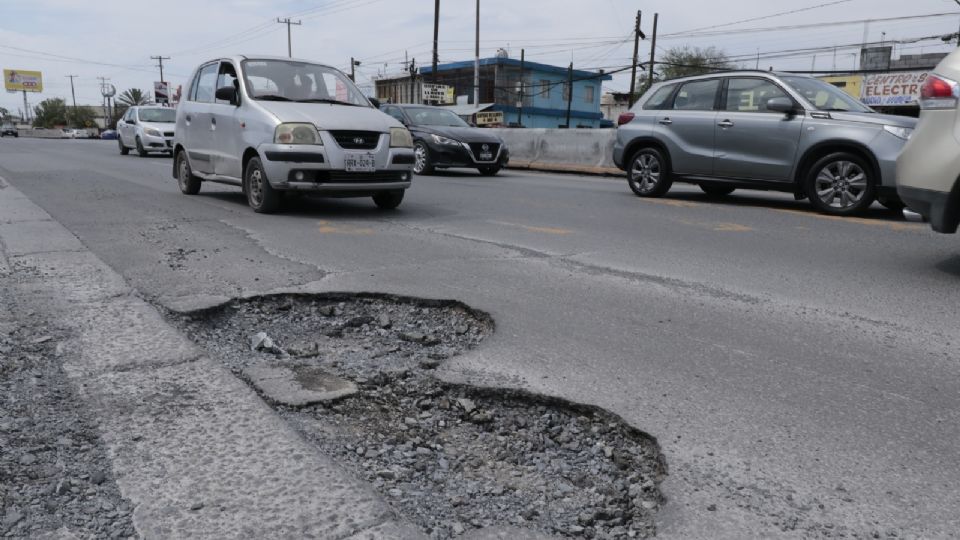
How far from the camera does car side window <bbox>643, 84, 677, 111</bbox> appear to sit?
10.4 metres

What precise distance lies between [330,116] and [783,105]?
17.4 ft

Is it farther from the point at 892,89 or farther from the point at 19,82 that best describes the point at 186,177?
the point at 19,82

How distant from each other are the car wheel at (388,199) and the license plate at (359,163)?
76 cm

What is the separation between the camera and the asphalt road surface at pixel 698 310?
7.48 feet

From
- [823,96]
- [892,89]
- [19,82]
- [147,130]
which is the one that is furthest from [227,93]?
[19,82]

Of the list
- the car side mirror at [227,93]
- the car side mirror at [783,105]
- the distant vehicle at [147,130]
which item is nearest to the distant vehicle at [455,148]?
the car side mirror at [227,93]

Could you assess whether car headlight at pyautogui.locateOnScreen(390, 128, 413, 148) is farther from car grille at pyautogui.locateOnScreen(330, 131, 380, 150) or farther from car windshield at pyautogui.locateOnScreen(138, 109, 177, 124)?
car windshield at pyautogui.locateOnScreen(138, 109, 177, 124)

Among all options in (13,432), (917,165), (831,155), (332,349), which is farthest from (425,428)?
(831,155)

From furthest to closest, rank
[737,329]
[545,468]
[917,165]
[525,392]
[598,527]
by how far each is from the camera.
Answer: [917,165]
[737,329]
[525,392]
[545,468]
[598,527]

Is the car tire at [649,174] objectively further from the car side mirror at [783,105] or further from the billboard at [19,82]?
the billboard at [19,82]

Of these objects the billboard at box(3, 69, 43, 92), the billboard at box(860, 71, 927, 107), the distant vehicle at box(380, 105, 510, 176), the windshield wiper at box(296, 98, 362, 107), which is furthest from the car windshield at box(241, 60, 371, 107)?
the billboard at box(3, 69, 43, 92)

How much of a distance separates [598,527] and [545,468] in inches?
16.1

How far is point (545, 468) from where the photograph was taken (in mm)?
2422

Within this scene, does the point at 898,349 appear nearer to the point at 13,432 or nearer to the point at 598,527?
the point at 598,527
